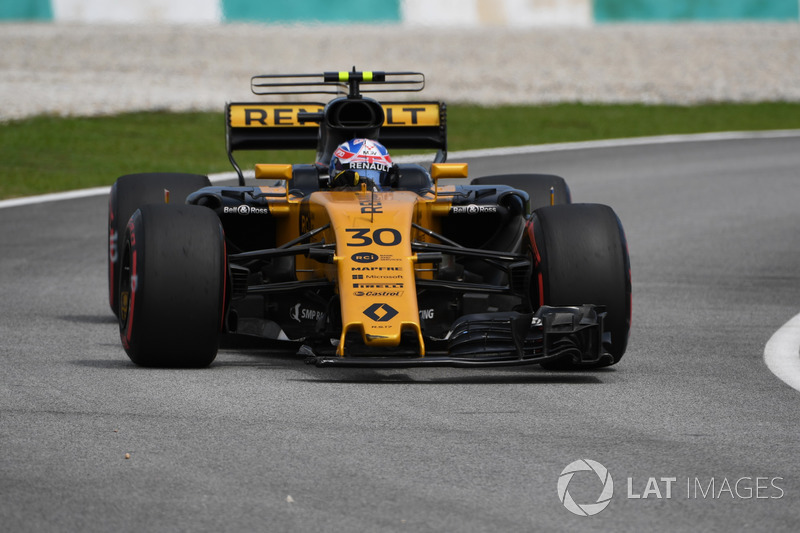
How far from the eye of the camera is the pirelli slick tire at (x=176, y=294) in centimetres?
731

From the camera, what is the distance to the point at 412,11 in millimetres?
31703

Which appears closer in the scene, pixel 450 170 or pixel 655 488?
pixel 655 488

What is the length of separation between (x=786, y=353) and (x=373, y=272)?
2477mm

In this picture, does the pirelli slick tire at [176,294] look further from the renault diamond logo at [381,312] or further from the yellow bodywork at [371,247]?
the renault diamond logo at [381,312]

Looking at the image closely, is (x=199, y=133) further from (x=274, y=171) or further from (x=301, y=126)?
(x=274, y=171)

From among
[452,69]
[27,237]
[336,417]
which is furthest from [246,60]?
[336,417]

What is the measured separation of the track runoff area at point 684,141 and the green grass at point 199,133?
56 centimetres

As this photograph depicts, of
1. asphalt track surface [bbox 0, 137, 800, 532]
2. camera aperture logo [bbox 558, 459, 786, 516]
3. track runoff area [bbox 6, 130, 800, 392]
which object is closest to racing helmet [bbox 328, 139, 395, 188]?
asphalt track surface [bbox 0, 137, 800, 532]

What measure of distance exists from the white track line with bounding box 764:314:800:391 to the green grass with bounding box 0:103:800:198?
32.7ft

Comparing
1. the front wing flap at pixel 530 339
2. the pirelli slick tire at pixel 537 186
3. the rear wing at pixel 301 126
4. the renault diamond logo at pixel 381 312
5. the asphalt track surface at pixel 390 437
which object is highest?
the rear wing at pixel 301 126

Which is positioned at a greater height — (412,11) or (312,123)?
(412,11)

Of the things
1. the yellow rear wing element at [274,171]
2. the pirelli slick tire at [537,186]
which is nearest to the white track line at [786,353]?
the pirelli slick tire at [537,186]

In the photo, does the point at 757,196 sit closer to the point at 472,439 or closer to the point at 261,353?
the point at 261,353

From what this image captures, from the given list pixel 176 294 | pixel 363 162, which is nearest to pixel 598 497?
pixel 176 294
